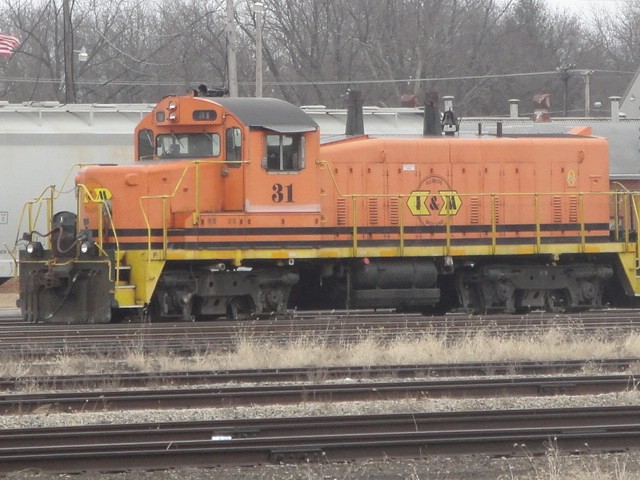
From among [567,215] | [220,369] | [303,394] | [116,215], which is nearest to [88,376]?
[220,369]

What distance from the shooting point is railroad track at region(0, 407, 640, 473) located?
A: 7168 millimetres

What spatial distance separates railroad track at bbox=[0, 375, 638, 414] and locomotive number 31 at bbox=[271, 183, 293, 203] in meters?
5.50

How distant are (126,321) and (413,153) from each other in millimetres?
5213

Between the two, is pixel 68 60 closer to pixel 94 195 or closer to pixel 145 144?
pixel 145 144

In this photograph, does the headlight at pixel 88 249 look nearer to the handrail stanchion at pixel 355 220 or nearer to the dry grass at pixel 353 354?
the dry grass at pixel 353 354

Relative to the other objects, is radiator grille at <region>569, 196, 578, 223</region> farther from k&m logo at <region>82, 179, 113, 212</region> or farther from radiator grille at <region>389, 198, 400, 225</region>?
k&m logo at <region>82, 179, 113, 212</region>

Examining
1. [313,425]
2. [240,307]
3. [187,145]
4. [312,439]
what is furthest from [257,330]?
[312,439]

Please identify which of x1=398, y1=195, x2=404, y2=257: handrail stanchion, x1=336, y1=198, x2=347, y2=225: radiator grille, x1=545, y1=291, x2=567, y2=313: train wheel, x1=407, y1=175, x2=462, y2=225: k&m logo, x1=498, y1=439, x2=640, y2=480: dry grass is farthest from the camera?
x1=545, y1=291, x2=567, y2=313: train wheel

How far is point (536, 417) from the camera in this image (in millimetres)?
8305

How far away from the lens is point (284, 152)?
15.6 meters

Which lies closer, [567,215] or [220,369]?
[220,369]

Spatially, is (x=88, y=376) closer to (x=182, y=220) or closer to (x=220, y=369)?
(x=220, y=369)

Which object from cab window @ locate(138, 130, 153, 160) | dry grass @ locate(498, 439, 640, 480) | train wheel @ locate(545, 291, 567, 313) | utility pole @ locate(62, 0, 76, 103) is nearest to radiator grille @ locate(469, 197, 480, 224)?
train wheel @ locate(545, 291, 567, 313)

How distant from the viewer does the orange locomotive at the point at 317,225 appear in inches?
593
